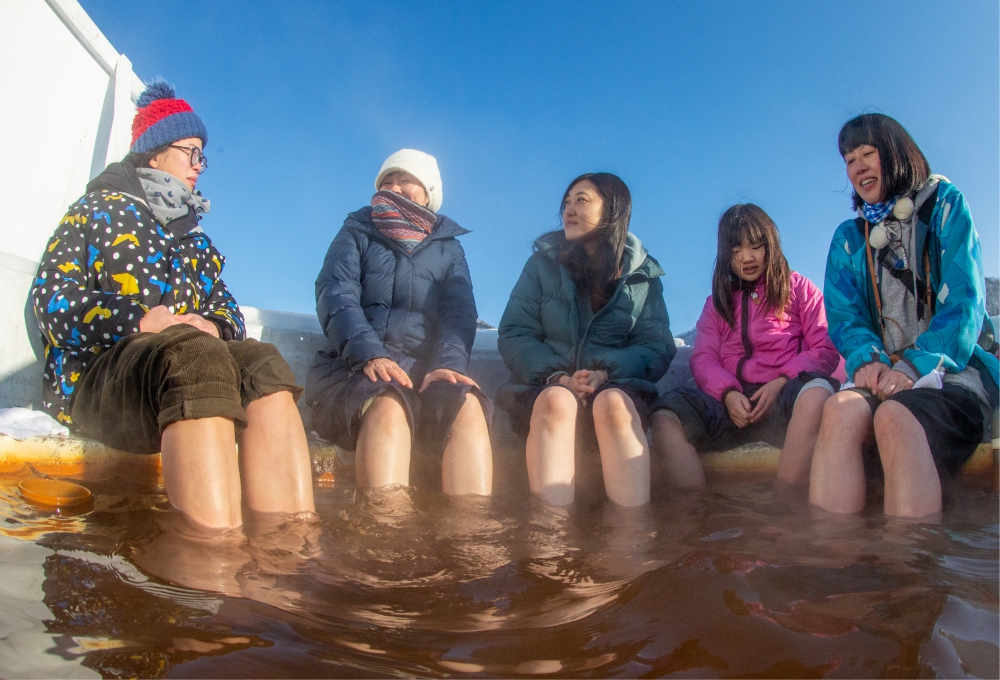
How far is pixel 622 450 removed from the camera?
216 cm

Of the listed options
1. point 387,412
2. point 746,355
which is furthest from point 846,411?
point 387,412

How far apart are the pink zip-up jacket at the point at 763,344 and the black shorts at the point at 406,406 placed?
115 centimetres

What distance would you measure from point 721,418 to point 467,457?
3.91ft

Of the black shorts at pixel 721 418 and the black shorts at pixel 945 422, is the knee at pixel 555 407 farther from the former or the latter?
the black shorts at pixel 945 422

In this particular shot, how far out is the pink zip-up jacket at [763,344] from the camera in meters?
2.77

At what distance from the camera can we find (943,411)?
76.8 inches

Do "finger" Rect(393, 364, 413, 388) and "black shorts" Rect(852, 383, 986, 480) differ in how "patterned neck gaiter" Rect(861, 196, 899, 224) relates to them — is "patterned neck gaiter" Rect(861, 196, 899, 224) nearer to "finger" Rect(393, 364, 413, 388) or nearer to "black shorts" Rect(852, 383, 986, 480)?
"black shorts" Rect(852, 383, 986, 480)

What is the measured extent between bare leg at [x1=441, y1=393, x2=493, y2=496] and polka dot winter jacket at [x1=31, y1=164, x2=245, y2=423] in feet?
3.23

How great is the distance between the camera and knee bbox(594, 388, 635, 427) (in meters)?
2.20

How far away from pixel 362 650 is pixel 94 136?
3898 millimetres

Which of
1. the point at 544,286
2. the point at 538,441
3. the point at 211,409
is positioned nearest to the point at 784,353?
the point at 544,286

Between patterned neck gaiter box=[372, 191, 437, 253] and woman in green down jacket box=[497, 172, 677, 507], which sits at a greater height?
patterned neck gaiter box=[372, 191, 437, 253]

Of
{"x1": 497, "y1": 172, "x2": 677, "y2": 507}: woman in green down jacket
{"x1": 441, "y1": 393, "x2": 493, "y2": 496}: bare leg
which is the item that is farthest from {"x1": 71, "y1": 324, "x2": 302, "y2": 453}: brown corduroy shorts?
{"x1": 497, "y1": 172, "x2": 677, "y2": 507}: woman in green down jacket

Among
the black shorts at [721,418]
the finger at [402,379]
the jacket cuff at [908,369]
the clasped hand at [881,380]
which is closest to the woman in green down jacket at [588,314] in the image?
the black shorts at [721,418]
